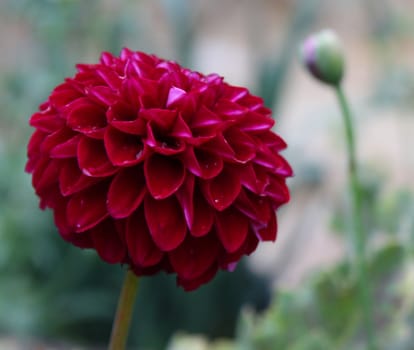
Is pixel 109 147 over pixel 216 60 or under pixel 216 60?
under

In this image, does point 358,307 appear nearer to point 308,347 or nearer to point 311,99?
point 308,347

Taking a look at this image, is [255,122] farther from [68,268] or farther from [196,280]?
[68,268]

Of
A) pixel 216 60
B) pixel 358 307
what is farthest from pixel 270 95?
pixel 216 60

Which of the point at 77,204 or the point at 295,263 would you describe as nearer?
the point at 77,204

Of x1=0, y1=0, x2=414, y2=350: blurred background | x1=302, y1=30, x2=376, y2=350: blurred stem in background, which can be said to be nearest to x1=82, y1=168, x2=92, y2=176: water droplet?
x1=302, y1=30, x2=376, y2=350: blurred stem in background

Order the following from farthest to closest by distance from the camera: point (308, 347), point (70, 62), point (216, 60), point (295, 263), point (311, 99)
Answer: point (216, 60) → point (311, 99) → point (295, 263) → point (70, 62) → point (308, 347)

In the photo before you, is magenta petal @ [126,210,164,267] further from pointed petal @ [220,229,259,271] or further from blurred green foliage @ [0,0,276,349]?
blurred green foliage @ [0,0,276,349]

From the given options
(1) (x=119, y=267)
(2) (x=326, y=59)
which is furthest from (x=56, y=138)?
(1) (x=119, y=267)

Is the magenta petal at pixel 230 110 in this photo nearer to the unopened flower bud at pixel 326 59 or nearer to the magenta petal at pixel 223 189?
the magenta petal at pixel 223 189
